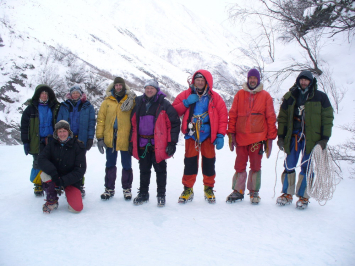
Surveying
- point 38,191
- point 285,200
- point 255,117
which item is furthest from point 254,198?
point 38,191

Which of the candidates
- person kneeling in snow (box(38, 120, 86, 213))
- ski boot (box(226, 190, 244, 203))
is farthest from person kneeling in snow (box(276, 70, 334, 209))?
person kneeling in snow (box(38, 120, 86, 213))

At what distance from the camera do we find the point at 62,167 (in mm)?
3574

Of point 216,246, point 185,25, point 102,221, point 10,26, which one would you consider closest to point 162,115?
point 102,221

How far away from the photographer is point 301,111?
3703 mm

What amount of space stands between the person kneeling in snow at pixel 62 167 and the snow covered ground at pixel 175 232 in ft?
0.63

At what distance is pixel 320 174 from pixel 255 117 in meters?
1.17

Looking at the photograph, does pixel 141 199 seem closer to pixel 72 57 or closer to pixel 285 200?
pixel 285 200

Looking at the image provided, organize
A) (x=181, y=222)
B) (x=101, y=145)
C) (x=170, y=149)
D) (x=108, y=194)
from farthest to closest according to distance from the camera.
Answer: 1. (x=108, y=194)
2. (x=101, y=145)
3. (x=170, y=149)
4. (x=181, y=222)

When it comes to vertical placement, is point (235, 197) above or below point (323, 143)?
below

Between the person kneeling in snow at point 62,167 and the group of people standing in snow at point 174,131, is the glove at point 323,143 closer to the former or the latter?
the group of people standing in snow at point 174,131

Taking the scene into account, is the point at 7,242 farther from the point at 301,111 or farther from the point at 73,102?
the point at 301,111

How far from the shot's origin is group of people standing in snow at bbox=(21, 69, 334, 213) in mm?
3598

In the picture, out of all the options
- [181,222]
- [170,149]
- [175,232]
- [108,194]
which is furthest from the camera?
[108,194]

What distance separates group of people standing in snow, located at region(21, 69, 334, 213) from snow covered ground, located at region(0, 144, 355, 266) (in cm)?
24
